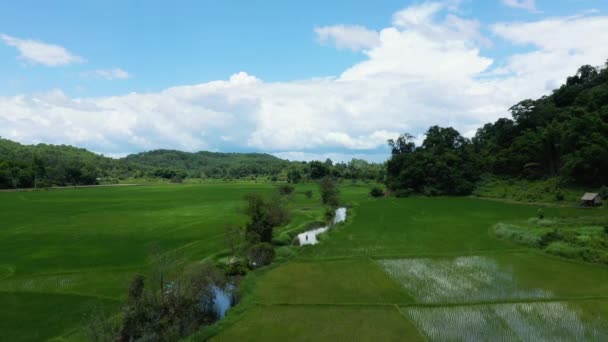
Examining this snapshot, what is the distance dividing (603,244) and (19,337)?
31.0 metres

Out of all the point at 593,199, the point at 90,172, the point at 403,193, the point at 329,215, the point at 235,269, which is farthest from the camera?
the point at 90,172

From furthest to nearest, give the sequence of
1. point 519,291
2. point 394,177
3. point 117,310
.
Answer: point 394,177 < point 519,291 < point 117,310

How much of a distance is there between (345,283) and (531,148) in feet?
175

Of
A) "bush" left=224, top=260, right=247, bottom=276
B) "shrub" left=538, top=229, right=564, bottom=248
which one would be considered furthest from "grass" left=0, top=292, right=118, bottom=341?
"shrub" left=538, top=229, right=564, bottom=248

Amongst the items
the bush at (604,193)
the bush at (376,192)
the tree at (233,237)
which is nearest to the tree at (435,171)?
the bush at (376,192)

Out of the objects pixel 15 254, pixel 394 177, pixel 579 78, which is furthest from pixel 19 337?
pixel 579 78

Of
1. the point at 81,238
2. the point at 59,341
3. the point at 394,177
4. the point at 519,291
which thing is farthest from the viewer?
the point at 394,177

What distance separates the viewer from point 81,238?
2917cm

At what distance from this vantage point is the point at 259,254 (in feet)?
72.1

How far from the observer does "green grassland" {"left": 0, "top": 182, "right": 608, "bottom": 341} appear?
1346 cm

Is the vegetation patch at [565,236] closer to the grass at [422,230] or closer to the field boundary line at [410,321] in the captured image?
the grass at [422,230]

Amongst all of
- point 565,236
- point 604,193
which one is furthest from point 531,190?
point 565,236

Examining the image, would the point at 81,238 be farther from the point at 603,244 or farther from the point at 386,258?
the point at 603,244

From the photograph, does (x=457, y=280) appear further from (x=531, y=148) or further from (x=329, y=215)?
(x=531, y=148)
